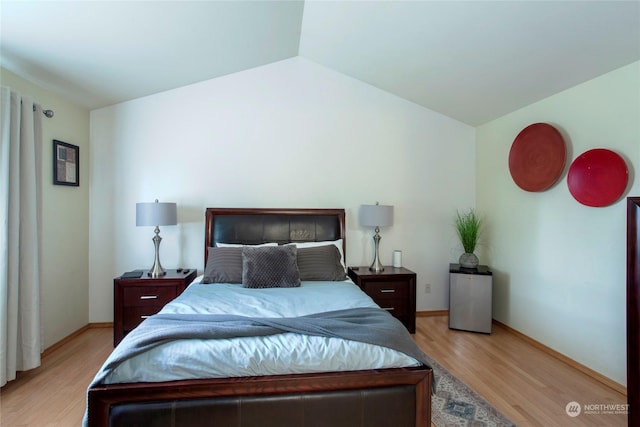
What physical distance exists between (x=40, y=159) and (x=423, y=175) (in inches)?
159

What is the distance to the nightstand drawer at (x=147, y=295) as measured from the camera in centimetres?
312

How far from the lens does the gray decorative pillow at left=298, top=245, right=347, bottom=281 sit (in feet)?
10.4

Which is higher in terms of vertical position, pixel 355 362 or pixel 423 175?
pixel 423 175

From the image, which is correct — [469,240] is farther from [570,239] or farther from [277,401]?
[277,401]

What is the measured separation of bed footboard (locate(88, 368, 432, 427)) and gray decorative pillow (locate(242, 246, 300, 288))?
1.26 m

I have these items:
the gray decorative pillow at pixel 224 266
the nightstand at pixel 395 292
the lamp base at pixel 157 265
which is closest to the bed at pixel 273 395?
the gray decorative pillow at pixel 224 266

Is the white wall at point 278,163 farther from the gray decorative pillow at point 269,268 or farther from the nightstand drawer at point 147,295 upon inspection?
the gray decorative pillow at point 269,268

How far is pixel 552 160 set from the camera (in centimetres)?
299

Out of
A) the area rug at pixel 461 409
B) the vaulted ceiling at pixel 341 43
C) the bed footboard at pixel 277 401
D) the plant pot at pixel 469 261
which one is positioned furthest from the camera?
the plant pot at pixel 469 261

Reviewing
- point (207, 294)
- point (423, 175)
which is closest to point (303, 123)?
point (423, 175)

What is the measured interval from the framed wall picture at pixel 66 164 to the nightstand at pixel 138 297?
1161 millimetres

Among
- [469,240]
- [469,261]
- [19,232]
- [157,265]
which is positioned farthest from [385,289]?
[19,232]

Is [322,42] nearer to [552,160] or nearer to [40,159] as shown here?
[552,160]

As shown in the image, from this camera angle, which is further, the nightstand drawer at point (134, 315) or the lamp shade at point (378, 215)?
the lamp shade at point (378, 215)
